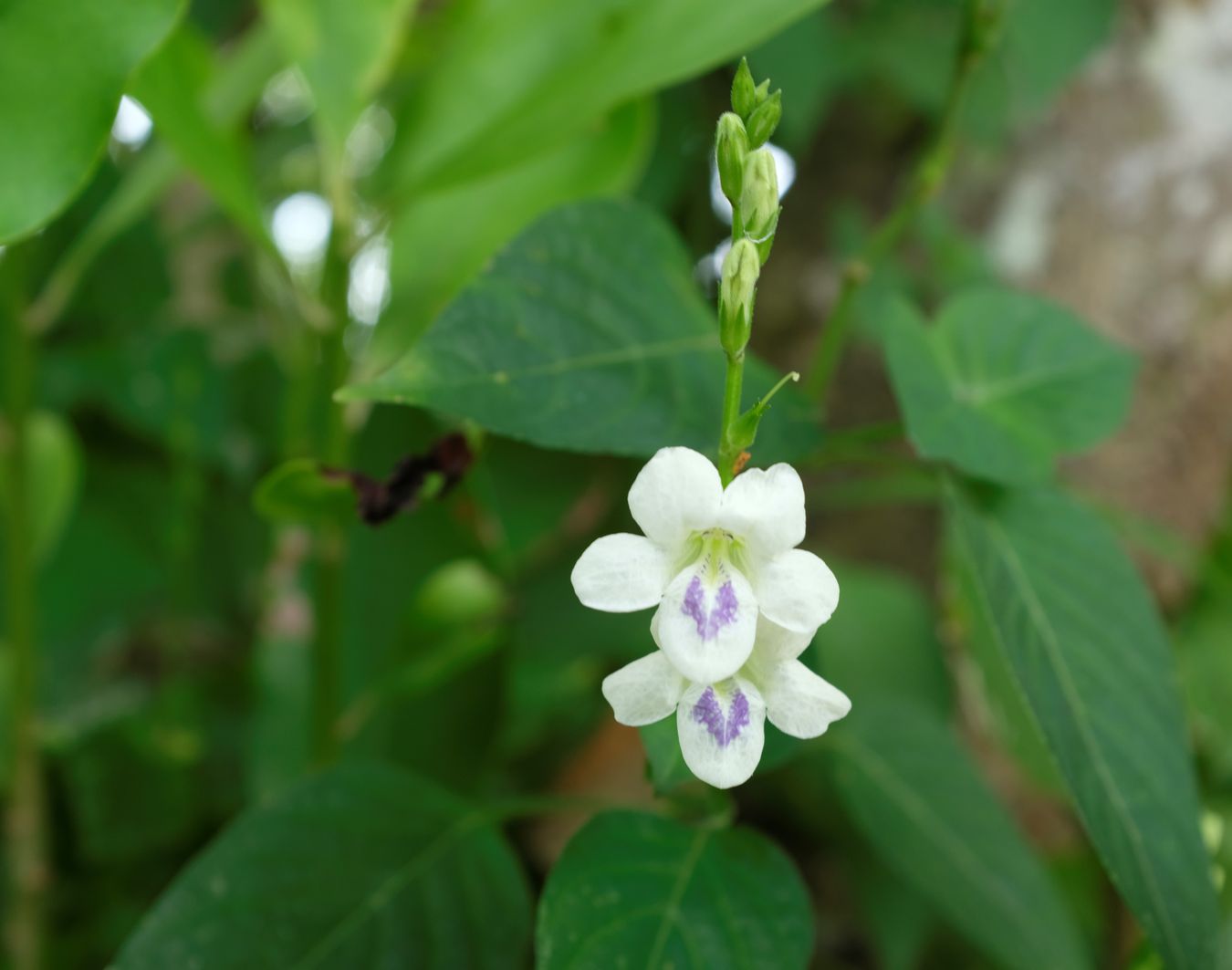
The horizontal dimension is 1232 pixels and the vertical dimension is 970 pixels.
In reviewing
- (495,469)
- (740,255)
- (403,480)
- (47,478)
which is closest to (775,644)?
(740,255)

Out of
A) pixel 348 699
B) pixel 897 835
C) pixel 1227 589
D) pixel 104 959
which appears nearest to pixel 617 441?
pixel 897 835

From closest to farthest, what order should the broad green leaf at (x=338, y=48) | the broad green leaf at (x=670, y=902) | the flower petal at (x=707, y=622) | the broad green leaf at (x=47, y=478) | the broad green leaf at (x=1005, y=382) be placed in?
the flower petal at (x=707, y=622) < the broad green leaf at (x=670, y=902) < the broad green leaf at (x=1005, y=382) < the broad green leaf at (x=338, y=48) < the broad green leaf at (x=47, y=478)

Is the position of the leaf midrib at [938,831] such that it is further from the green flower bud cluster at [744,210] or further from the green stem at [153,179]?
the green stem at [153,179]

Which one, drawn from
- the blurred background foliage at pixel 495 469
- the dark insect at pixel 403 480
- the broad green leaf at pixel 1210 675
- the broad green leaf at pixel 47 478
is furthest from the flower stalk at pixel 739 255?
the broad green leaf at pixel 1210 675

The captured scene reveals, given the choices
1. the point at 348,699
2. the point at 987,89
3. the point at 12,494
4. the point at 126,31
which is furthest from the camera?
the point at 987,89

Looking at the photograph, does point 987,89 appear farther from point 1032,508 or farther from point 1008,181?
point 1032,508
